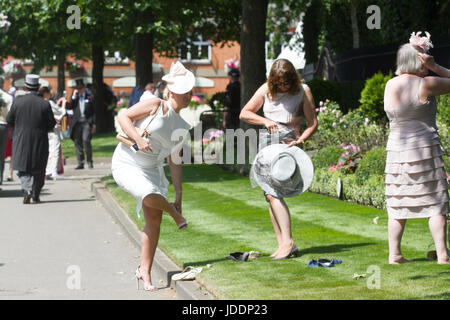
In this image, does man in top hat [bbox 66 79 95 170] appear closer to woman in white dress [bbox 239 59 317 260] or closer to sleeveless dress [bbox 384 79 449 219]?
woman in white dress [bbox 239 59 317 260]

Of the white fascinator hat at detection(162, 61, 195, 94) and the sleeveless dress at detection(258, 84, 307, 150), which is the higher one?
the white fascinator hat at detection(162, 61, 195, 94)

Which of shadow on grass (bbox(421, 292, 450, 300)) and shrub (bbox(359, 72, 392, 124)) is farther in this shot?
shrub (bbox(359, 72, 392, 124))

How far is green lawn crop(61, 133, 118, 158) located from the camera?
2675cm

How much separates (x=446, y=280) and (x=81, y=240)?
520 cm

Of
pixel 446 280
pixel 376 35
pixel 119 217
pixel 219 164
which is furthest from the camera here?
pixel 376 35

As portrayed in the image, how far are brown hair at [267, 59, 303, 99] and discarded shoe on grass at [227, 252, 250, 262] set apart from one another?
1.50 meters

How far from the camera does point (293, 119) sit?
868cm

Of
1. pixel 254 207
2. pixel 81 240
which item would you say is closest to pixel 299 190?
pixel 81 240

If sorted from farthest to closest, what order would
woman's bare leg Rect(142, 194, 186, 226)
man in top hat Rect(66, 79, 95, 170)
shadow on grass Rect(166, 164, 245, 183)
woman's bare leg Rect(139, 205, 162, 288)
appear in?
man in top hat Rect(66, 79, 95, 170), shadow on grass Rect(166, 164, 245, 183), woman's bare leg Rect(139, 205, 162, 288), woman's bare leg Rect(142, 194, 186, 226)

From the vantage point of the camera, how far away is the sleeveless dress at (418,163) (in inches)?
309

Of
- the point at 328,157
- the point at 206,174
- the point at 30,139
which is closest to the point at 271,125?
the point at 328,157

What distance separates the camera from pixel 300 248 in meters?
9.24

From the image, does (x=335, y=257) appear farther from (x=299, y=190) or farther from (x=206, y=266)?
(x=206, y=266)

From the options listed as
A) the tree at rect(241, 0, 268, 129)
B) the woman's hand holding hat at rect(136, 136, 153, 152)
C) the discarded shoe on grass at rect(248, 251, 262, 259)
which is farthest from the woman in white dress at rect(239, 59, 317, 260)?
the tree at rect(241, 0, 268, 129)
